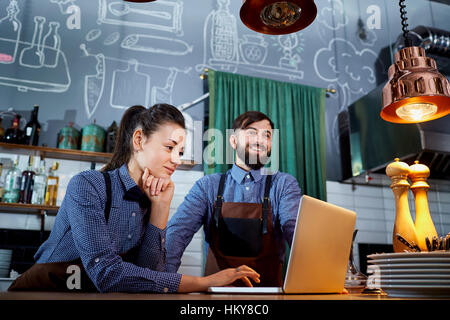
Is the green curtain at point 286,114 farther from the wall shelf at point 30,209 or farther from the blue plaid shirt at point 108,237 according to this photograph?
the blue plaid shirt at point 108,237

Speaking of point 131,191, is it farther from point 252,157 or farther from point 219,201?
point 252,157

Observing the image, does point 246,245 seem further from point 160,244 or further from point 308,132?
point 308,132

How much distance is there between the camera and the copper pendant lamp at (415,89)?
1469 millimetres

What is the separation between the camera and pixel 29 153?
293 cm

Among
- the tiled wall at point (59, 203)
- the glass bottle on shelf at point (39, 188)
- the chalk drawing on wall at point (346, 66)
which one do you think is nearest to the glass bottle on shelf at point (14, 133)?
the tiled wall at point (59, 203)

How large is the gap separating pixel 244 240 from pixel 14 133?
5.87 ft

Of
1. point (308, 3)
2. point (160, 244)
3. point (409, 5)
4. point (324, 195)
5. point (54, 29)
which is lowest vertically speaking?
point (160, 244)

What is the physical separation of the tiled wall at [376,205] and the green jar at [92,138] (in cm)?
204

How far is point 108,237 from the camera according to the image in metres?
1.29

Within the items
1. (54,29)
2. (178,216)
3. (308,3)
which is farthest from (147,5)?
(308,3)

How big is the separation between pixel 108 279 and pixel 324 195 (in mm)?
2551

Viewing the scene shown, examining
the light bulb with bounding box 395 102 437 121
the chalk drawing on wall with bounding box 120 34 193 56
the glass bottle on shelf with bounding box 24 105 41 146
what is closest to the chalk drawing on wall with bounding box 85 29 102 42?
the chalk drawing on wall with bounding box 120 34 193 56

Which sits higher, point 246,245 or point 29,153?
point 29,153
